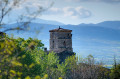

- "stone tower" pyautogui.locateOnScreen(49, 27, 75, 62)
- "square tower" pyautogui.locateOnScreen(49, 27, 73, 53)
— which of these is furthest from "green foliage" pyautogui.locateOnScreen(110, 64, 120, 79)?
"square tower" pyautogui.locateOnScreen(49, 27, 73, 53)

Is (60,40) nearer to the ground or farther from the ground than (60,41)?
farther from the ground

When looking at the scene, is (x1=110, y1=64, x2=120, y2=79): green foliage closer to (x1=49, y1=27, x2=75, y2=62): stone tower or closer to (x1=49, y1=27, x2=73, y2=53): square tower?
(x1=49, y1=27, x2=75, y2=62): stone tower

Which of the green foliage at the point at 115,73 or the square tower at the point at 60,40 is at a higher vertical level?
the square tower at the point at 60,40

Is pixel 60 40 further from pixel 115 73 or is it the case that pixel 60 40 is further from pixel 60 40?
pixel 115 73

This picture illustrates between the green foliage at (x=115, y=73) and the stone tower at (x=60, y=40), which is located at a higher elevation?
the stone tower at (x=60, y=40)

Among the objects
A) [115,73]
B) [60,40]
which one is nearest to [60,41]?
[60,40]

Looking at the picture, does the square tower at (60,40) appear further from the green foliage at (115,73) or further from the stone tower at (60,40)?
the green foliage at (115,73)

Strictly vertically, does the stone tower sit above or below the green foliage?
above

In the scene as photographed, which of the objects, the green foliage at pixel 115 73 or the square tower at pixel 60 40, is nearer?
the green foliage at pixel 115 73

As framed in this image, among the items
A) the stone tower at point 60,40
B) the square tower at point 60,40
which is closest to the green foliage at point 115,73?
the stone tower at point 60,40

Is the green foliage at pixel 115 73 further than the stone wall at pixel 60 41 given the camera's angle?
No

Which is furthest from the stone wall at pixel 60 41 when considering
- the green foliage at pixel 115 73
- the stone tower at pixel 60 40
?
the green foliage at pixel 115 73

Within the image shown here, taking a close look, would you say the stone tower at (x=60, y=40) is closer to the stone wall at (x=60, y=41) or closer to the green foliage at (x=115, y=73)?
the stone wall at (x=60, y=41)

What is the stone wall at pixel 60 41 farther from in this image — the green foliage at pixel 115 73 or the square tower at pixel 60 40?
the green foliage at pixel 115 73
